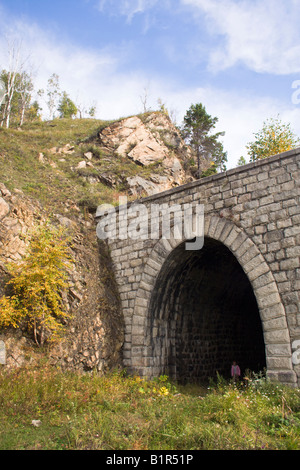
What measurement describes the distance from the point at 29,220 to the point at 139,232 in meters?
3.53

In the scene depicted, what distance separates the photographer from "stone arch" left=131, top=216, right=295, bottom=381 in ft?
25.8

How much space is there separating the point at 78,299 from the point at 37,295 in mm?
1894

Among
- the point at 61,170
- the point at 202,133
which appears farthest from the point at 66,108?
the point at 61,170

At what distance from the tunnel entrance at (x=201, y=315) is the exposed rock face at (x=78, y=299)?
141 centimetres

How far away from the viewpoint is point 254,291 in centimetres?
857

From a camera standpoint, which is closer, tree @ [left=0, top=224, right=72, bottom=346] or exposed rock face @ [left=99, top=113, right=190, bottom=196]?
tree @ [left=0, top=224, right=72, bottom=346]

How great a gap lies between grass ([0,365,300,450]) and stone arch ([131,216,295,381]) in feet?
2.43

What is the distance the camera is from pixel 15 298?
8.68 metres

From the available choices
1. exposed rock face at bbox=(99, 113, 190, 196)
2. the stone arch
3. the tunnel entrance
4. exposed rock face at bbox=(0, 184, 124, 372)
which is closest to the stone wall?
the stone arch

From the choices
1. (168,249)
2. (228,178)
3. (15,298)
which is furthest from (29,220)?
(228,178)

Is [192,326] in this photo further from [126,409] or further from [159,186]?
[159,186]

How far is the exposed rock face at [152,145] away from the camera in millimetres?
21000

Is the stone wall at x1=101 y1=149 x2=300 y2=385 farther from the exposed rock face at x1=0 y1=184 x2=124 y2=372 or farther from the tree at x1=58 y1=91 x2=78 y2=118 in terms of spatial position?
the tree at x1=58 y1=91 x2=78 y2=118
